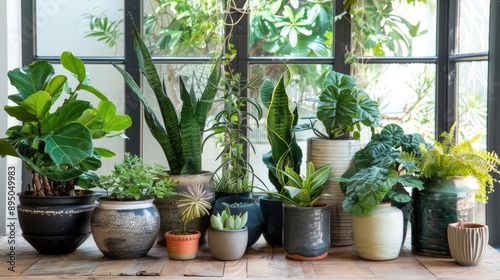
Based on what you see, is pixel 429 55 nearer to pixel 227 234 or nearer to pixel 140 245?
pixel 227 234

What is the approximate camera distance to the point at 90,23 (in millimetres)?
3582

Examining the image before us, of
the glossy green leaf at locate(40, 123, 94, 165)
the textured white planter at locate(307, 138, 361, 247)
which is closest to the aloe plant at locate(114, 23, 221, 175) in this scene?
the glossy green leaf at locate(40, 123, 94, 165)

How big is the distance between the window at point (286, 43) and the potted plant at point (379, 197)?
81cm

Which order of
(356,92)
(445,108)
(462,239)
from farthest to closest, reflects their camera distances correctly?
(445,108) → (356,92) → (462,239)

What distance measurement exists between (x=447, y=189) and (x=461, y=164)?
0.12m

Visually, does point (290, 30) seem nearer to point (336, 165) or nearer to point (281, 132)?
point (281, 132)

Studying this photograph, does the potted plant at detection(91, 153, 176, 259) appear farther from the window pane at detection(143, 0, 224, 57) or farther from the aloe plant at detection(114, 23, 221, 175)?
the window pane at detection(143, 0, 224, 57)

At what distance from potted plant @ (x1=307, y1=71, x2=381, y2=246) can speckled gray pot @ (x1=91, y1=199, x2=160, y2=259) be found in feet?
2.63

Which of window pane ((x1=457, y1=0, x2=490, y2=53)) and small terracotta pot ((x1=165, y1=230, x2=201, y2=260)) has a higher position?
window pane ((x1=457, y1=0, x2=490, y2=53))

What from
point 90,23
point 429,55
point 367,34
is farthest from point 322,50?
point 90,23

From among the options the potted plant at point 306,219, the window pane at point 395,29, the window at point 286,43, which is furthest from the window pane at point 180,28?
the potted plant at point 306,219

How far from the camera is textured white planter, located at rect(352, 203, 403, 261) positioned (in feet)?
8.77

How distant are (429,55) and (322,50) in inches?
22.9

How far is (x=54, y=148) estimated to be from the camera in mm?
2512
